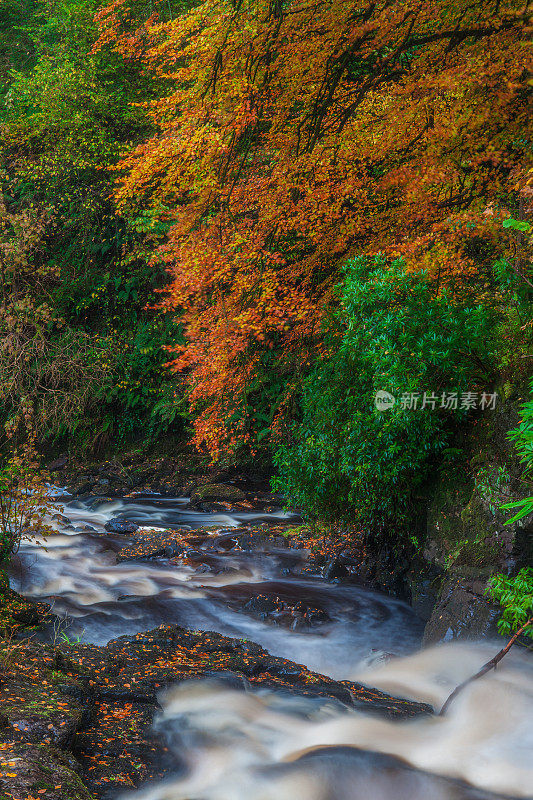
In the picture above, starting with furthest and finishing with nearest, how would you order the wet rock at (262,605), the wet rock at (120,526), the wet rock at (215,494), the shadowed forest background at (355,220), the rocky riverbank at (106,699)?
1. the wet rock at (215,494)
2. the wet rock at (120,526)
3. the wet rock at (262,605)
4. the shadowed forest background at (355,220)
5. the rocky riverbank at (106,699)

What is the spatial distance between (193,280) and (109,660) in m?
5.52

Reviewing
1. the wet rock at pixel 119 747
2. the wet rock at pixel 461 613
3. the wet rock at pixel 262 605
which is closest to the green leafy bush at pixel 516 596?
the wet rock at pixel 461 613

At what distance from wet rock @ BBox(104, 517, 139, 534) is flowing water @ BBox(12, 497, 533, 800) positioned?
225cm

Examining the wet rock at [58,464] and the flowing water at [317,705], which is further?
the wet rock at [58,464]

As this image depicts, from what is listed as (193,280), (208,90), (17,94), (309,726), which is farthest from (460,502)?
(17,94)

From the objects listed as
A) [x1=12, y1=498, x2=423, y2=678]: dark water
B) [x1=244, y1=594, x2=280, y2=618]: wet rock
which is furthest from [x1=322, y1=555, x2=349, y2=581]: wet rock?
[x1=244, y1=594, x2=280, y2=618]: wet rock

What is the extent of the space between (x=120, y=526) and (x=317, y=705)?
267 inches

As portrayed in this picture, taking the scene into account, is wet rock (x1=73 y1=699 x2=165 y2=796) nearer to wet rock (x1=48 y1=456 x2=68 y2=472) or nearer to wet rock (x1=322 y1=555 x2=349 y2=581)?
wet rock (x1=322 y1=555 x2=349 y2=581)

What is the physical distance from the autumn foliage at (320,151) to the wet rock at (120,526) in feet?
7.13

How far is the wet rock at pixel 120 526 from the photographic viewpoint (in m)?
10.7

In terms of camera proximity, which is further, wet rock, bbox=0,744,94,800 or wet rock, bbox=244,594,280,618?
wet rock, bbox=244,594,280,618

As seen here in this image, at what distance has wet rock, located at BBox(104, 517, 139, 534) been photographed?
1072 centimetres

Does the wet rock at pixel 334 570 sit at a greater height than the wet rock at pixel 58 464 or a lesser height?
greater

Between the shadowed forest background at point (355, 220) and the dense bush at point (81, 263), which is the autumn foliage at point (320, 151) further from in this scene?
the dense bush at point (81, 263)
